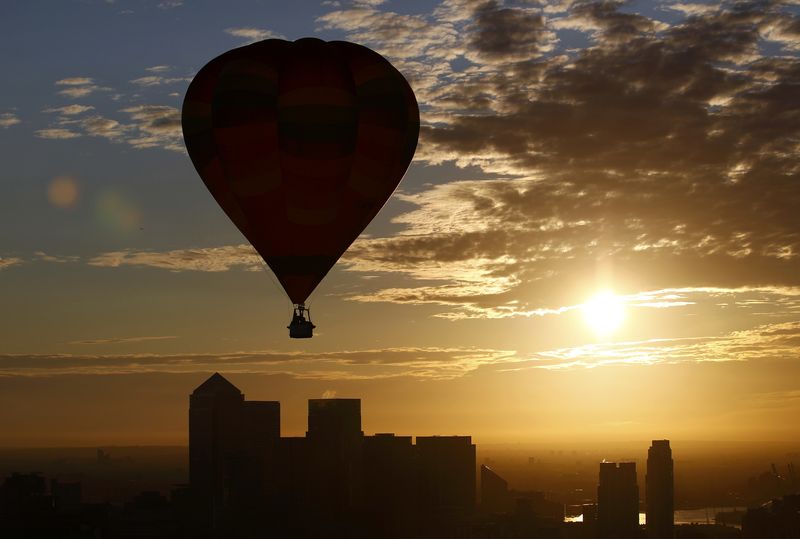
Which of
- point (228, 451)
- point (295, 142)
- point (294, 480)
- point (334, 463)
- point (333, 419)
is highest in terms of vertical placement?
point (295, 142)

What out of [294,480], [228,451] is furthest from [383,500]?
[228,451]

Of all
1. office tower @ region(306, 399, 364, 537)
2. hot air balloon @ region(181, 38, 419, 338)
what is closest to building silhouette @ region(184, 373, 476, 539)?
Result: office tower @ region(306, 399, 364, 537)

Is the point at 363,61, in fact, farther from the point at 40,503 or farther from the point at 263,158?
the point at 40,503

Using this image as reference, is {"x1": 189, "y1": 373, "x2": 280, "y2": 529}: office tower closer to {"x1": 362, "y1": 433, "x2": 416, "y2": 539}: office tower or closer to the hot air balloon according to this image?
{"x1": 362, "y1": 433, "x2": 416, "y2": 539}: office tower

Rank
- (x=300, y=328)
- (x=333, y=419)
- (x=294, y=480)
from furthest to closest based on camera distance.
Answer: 1. (x=333, y=419)
2. (x=294, y=480)
3. (x=300, y=328)

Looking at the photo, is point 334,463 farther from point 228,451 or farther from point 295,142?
point 295,142

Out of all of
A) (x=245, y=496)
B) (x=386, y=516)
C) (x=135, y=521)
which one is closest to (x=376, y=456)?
(x=386, y=516)
